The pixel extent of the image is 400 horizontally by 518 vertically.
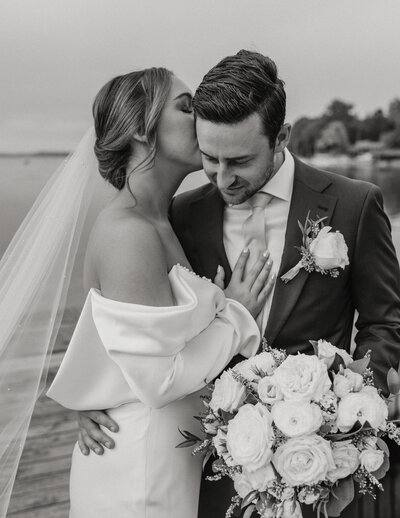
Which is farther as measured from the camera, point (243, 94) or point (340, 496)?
point (243, 94)

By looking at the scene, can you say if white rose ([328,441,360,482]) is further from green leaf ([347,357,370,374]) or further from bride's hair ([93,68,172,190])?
bride's hair ([93,68,172,190])

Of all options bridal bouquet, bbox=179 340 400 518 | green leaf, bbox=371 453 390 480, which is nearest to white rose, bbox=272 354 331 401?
bridal bouquet, bbox=179 340 400 518

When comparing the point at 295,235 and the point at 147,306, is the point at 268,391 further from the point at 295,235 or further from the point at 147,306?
the point at 295,235

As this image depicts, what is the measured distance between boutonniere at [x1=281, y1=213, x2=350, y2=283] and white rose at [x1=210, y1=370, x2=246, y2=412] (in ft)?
1.28

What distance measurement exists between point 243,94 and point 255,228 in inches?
15.4

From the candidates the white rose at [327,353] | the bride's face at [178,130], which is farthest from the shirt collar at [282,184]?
the white rose at [327,353]

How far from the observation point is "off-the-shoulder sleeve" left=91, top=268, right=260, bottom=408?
1.73 m

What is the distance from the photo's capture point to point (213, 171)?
6.12 feet

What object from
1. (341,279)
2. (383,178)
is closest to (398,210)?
(383,178)

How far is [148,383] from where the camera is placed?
1731mm

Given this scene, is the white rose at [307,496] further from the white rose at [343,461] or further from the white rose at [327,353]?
the white rose at [327,353]

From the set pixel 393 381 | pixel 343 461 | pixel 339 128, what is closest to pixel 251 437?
pixel 343 461

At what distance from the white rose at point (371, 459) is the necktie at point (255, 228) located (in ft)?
2.04

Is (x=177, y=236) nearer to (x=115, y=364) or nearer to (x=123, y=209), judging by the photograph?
(x=123, y=209)
